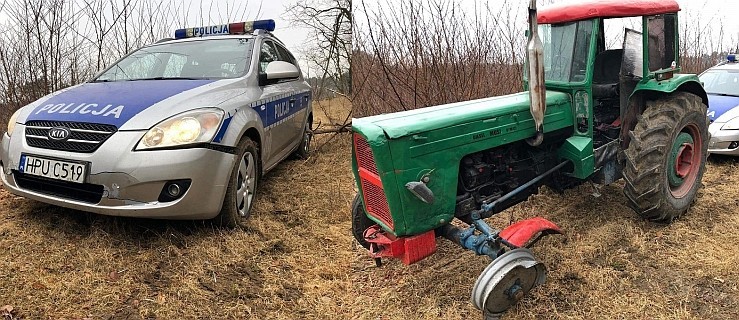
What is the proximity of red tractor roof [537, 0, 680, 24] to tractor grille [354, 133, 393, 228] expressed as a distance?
190 centimetres

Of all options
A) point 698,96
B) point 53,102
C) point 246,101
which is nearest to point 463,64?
point 698,96

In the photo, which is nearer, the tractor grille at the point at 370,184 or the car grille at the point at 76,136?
the tractor grille at the point at 370,184

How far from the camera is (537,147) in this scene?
12.4 feet

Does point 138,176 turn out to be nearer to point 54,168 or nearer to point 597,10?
point 54,168

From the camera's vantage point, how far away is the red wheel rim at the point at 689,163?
4.39 metres

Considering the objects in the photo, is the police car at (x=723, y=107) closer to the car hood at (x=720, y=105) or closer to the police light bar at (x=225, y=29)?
the car hood at (x=720, y=105)

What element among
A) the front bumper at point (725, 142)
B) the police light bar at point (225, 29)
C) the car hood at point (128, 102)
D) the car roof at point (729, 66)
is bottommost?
the front bumper at point (725, 142)

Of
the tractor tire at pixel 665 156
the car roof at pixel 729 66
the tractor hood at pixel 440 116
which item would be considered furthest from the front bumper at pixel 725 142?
the tractor hood at pixel 440 116

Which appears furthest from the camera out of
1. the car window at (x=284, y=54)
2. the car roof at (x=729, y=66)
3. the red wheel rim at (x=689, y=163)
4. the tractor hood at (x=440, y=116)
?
the car roof at (x=729, y=66)

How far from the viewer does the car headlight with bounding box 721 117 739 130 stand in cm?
636

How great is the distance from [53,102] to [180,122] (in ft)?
3.56

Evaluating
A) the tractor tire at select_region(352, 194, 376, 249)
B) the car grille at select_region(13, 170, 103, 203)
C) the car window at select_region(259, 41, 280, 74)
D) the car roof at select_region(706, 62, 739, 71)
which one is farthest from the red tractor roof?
the car roof at select_region(706, 62, 739, 71)

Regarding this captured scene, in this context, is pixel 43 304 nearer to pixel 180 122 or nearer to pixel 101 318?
pixel 101 318

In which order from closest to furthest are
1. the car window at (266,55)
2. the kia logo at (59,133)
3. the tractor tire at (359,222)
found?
the kia logo at (59,133) < the tractor tire at (359,222) < the car window at (266,55)
